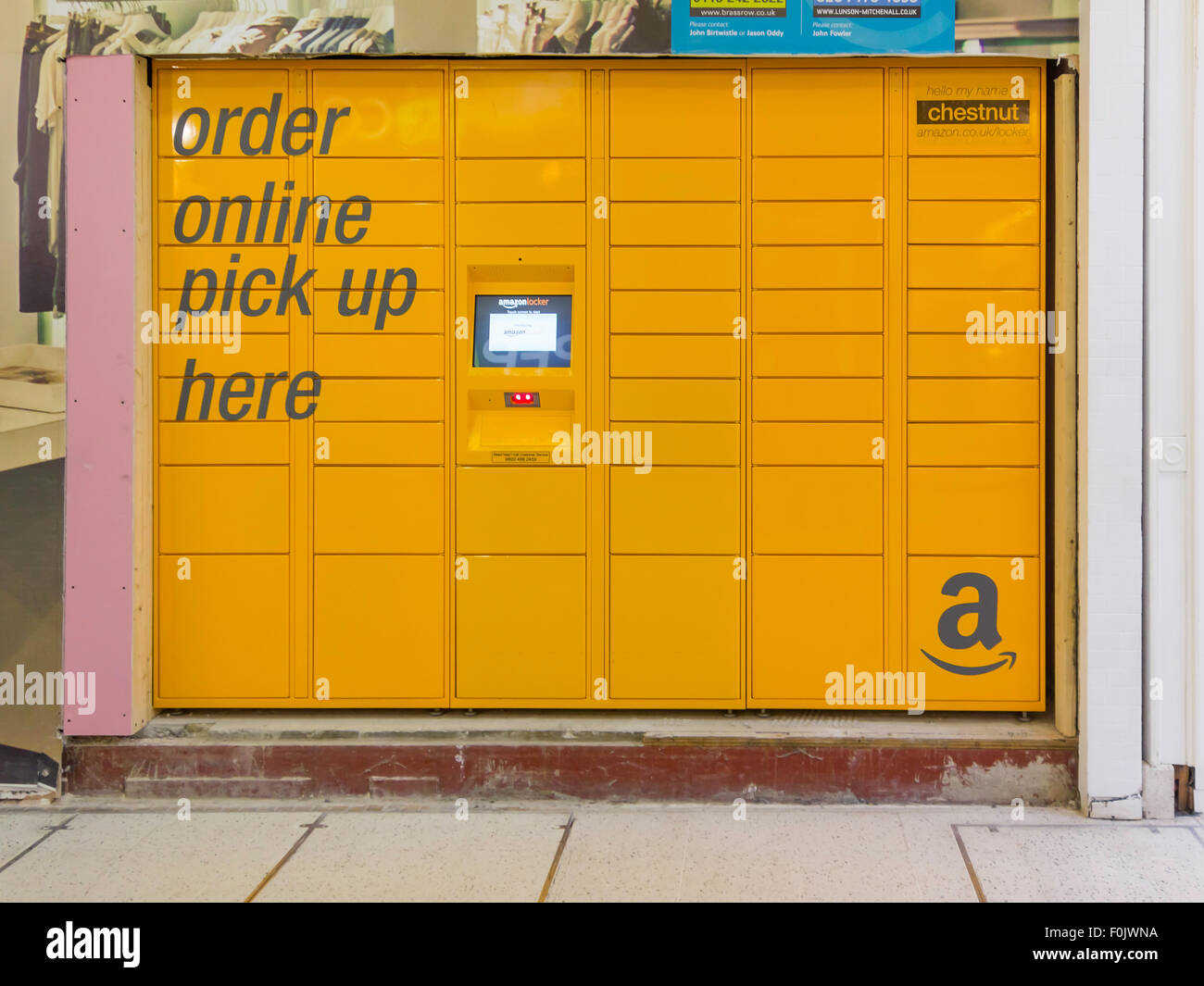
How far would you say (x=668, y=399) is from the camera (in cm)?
361

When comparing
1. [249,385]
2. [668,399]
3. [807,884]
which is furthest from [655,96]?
[807,884]

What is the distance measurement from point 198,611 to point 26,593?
1.97 feet

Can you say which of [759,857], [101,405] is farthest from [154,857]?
[759,857]

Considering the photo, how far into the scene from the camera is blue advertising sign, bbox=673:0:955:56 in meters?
3.40

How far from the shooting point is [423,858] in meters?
3.07

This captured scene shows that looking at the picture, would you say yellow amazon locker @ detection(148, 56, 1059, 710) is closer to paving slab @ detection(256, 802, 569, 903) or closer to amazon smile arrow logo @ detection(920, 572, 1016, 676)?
amazon smile arrow logo @ detection(920, 572, 1016, 676)

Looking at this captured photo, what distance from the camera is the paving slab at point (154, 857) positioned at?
2859 mm

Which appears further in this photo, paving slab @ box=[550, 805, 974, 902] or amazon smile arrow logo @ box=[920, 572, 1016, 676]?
amazon smile arrow logo @ box=[920, 572, 1016, 676]

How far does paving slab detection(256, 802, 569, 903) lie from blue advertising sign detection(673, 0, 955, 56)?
2877 millimetres

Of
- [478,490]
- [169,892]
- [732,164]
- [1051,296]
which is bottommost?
[169,892]

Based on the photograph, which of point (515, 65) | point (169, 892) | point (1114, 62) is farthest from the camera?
point (515, 65)

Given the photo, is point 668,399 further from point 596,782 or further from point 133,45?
point 133,45

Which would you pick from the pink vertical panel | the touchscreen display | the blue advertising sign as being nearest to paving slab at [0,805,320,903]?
the pink vertical panel

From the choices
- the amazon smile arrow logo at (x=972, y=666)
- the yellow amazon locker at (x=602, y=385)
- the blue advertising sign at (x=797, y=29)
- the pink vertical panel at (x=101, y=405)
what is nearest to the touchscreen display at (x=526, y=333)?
the yellow amazon locker at (x=602, y=385)
